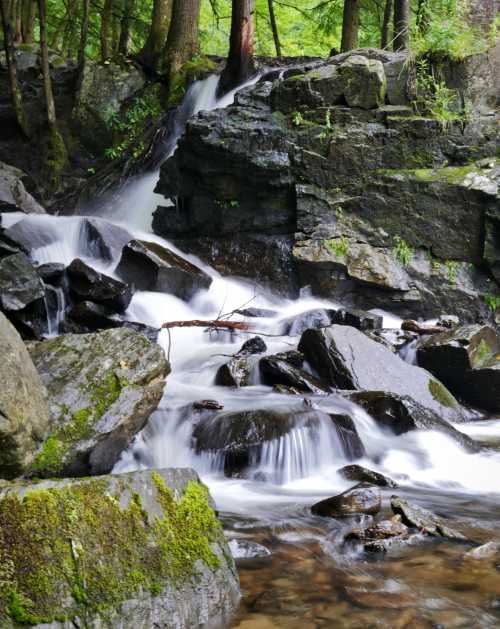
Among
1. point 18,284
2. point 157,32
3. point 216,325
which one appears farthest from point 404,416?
point 157,32

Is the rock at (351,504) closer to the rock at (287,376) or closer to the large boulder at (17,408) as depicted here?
the large boulder at (17,408)

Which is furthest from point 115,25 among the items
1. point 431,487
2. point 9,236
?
point 431,487

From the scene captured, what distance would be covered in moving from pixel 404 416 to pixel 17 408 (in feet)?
12.5

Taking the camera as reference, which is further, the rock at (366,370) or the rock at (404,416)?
the rock at (366,370)

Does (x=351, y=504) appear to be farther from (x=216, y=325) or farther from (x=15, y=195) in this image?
(x=15, y=195)

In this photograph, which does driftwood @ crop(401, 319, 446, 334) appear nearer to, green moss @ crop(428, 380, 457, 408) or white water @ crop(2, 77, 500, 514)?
green moss @ crop(428, 380, 457, 408)

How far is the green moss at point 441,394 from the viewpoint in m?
6.89

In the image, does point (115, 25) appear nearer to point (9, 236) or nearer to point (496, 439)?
point (9, 236)

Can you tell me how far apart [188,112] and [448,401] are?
380 inches

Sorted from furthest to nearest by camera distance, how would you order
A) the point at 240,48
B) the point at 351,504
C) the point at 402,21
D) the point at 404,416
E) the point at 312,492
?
the point at 240,48
the point at 402,21
the point at 404,416
the point at 312,492
the point at 351,504

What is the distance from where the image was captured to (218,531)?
8.61 ft

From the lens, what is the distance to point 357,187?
10.6m

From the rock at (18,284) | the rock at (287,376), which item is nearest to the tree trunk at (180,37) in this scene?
the rock at (18,284)

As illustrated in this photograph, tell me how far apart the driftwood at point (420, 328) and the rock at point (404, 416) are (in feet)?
9.62
